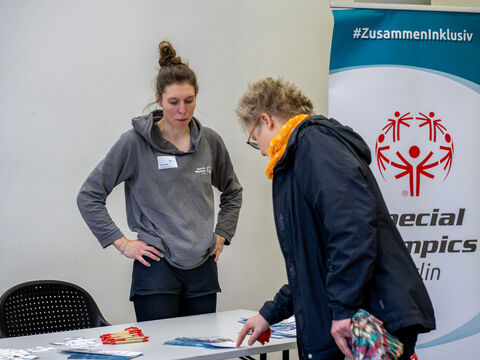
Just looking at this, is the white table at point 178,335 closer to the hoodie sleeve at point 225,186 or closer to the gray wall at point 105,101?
the hoodie sleeve at point 225,186

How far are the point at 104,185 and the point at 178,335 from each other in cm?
89

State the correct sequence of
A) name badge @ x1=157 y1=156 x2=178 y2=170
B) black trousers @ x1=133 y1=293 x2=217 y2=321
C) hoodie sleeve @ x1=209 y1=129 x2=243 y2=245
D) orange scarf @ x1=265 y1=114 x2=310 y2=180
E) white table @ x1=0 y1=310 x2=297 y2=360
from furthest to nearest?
hoodie sleeve @ x1=209 y1=129 x2=243 y2=245, name badge @ x1=157 y1=156 x2=178 y2=170, black trousers @ x1=133 y1=293 x2=217 y2=321, white table @ x1=0 y1=310 x2=297 y2=360, orange scarf @ x1=265 y1=114 x2=310 y2=180

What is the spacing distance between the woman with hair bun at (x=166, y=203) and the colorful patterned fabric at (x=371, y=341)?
1223mm

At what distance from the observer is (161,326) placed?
91.8 inches

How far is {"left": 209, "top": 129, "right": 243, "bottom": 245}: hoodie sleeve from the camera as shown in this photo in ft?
9.74

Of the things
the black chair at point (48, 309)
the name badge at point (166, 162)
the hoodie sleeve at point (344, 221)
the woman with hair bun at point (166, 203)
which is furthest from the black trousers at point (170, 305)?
the hoodie sleeve at point (344, 221)

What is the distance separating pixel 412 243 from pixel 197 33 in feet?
5.95

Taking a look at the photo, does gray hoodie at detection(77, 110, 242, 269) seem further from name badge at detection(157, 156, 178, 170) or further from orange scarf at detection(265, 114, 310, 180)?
orange scarf at detection(265, 114, 310, 180)

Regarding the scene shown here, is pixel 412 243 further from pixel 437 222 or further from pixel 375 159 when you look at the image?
pixel 375 159

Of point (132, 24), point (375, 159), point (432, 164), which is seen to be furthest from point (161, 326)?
point (132, 24)

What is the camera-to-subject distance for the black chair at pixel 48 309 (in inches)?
106

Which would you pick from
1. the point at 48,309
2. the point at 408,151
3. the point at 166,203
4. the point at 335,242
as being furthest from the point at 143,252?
the point at 408,151

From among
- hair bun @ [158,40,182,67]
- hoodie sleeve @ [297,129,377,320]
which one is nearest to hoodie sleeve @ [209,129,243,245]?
hair bun @ [158,40,182,67]

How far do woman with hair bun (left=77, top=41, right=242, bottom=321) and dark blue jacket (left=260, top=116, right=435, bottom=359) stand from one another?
1000mm
